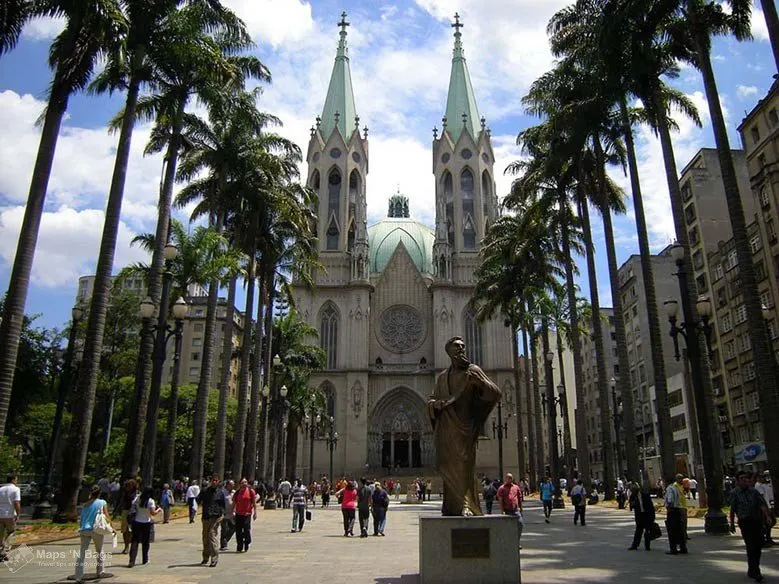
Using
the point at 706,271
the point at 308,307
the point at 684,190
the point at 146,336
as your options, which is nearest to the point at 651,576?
the point at 146,336

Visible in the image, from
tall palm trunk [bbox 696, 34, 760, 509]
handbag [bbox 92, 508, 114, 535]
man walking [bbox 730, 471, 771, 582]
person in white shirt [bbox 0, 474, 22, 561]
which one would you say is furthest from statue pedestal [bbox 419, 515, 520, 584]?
tall palm trunk [bbox 696, 34, 760, 509]

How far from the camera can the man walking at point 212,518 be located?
1077 cm

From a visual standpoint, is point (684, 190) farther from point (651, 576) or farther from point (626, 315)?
point (651, 576)

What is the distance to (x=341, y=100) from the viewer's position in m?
67.1

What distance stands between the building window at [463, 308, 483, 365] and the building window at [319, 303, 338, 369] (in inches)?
457

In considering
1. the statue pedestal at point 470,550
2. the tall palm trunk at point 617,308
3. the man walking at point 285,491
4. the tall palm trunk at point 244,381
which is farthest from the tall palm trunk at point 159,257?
the tall palm trunk at point 617,308

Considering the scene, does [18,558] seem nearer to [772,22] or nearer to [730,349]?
[772,22]

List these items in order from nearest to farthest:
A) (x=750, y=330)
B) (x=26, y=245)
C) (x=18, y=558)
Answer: (x=18, y=558) < (x=26, y=245) < (x=750, y=330)

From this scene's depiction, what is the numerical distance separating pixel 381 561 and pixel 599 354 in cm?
1853

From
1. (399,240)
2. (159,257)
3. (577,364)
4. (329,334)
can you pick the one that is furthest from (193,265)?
(399,240)

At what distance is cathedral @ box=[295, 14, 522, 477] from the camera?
5447cm

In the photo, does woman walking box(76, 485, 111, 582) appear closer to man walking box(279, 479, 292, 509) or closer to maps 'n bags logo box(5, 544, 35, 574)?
maps 'n bags logo box(5, 544, 35, 574)

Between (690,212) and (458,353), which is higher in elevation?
(690,212)

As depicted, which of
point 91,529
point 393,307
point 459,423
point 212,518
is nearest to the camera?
point 459,423
